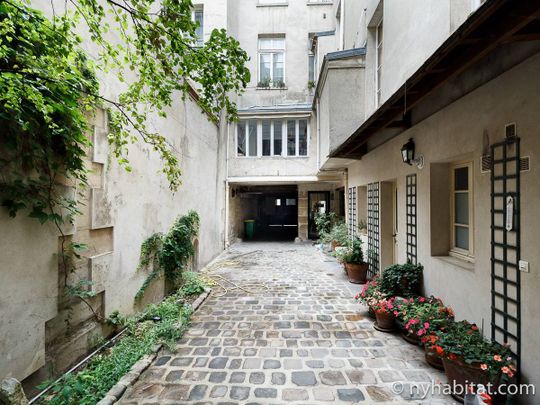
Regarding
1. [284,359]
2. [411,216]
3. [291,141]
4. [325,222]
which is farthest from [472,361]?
[291,141]

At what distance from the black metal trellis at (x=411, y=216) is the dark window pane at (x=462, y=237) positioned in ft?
2.36

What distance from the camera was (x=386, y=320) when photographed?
13.0 feet

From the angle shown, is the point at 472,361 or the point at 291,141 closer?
the point at 472,361

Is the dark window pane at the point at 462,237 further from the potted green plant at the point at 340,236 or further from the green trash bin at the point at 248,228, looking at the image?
the green trash bin at the point at 248,228

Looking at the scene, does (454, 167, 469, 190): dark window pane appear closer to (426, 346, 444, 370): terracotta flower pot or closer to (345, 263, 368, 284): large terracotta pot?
(426, 346, 444, 370): terracotta flower pot

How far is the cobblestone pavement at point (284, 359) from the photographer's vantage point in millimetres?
2697

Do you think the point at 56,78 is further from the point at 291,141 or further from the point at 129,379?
the point at 291,141

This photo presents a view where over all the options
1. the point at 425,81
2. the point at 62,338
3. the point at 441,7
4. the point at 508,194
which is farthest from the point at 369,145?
the point at 62,338

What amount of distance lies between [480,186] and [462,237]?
1.02m

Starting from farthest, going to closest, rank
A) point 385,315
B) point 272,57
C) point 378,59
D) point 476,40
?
point 272,57
point 378,59
point 385,315
point 476,40

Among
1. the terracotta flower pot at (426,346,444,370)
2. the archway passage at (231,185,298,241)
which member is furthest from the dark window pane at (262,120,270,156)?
the terracotta flower pot at (426,346,444,370)
